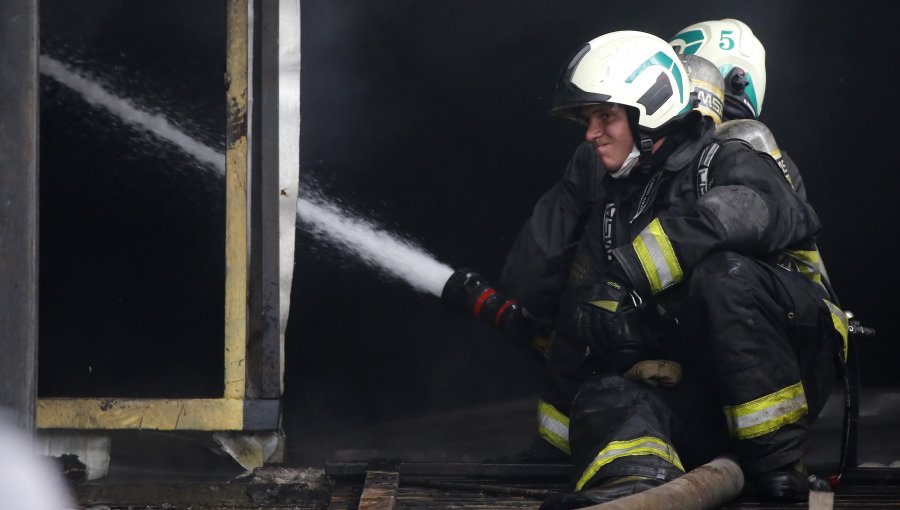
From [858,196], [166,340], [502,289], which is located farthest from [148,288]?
[858,196]

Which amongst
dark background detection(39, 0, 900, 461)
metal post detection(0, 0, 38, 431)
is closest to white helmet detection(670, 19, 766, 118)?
dark background detection(39, 0, 900, 461)

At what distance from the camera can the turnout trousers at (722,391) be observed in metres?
3.62

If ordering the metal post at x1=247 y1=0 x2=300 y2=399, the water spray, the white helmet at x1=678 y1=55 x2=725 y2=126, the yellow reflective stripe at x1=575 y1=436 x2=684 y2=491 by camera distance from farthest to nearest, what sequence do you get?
the water spray, the metal post at x1=247 y1=0 x2=300 y2=399, the white helmet at x1=678 y1=55 x2=725 y2=126, the yellow reflective stripe at x1=575 y1=436 x2=684 y2=491

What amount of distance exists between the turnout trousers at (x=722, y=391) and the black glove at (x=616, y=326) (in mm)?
89

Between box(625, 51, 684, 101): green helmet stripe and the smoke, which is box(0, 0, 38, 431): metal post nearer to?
the smoke

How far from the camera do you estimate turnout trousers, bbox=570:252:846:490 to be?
3.62 meters

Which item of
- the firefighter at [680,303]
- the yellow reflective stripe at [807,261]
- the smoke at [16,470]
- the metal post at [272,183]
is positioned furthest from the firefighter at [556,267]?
the smoke at [16,470]

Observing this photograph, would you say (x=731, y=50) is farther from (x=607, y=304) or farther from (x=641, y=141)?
(x=607, y=304)

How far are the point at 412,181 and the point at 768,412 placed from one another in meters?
2.25

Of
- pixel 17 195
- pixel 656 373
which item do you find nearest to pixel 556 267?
pixel 656 373

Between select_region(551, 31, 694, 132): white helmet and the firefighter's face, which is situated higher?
select_region(551, 31, 694, 132): white helmet

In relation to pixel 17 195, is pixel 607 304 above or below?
below

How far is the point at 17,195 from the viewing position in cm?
301

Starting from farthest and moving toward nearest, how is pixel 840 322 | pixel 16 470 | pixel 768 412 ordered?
pixel 840 322 < pixel 768 412 < pixel 16 470
